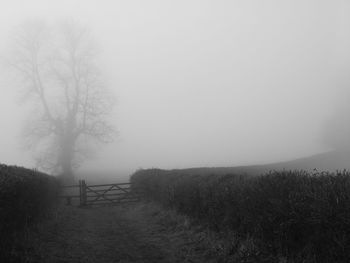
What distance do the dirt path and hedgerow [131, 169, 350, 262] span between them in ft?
4.50

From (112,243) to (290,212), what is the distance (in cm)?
608

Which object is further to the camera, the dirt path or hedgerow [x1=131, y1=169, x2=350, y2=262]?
the dirt path

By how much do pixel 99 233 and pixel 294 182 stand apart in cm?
780

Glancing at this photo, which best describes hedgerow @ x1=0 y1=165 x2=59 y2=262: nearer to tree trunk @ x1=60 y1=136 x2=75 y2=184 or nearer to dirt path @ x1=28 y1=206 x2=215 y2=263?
dirt path @ x1=28 y1=206 x2=215 y2=263

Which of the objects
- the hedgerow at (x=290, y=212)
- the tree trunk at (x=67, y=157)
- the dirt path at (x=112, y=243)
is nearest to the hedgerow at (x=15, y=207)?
the dirt path at (x=112, y=243)

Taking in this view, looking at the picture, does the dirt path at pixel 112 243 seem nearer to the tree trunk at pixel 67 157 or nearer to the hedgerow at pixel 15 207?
the hedgerow at pixel 15 207

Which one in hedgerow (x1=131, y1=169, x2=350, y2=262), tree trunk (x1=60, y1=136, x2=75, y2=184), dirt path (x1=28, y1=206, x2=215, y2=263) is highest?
tree trunk (x1=60, y1=136, x2=75, y2=184)

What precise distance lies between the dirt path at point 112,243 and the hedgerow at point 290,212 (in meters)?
1.37

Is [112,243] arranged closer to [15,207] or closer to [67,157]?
[15,207]

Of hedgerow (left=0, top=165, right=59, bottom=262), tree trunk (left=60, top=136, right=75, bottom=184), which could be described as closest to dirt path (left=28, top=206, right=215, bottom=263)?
hedgerow (left=0, top=165, right=59, bottom=262)

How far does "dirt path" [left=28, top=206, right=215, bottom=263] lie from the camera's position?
938 cm

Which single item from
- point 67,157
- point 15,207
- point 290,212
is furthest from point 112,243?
point 67,157

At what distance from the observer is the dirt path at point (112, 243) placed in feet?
30.8

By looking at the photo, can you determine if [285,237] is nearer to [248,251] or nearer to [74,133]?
[248,251]
